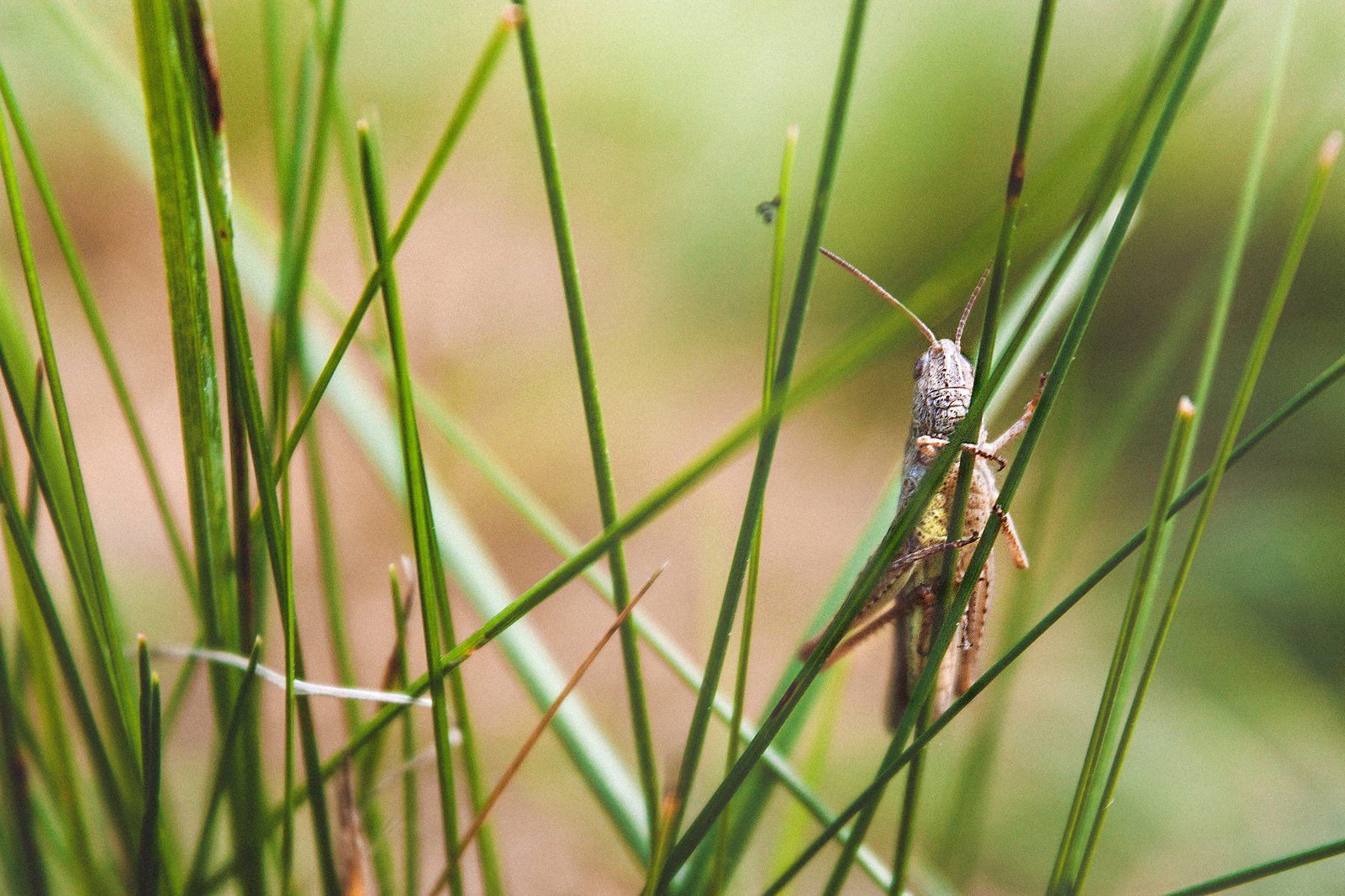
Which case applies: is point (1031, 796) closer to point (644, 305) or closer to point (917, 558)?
point (917, 558)

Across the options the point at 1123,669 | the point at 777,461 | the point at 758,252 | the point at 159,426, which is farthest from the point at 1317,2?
the point at 159,426

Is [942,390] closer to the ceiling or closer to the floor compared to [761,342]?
closer to the floor

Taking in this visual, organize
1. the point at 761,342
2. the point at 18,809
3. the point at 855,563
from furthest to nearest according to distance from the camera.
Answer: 1. the point at 761,342
2. the point at 855,563
3. the point at 18,809

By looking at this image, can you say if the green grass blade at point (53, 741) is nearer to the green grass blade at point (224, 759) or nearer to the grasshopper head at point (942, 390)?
the green grass blade at point (224, 759)

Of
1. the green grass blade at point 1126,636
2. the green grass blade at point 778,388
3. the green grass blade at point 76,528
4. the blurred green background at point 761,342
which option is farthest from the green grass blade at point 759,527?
the blurred green background at point 761,342

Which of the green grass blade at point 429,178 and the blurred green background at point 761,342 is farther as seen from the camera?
the blurred green background at point 761,342

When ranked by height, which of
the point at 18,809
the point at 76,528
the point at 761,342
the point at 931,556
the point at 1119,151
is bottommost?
the point at 18,809

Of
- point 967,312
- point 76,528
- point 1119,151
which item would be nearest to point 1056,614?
point 1119,151

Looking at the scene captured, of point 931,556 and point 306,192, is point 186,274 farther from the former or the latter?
point 931,556
